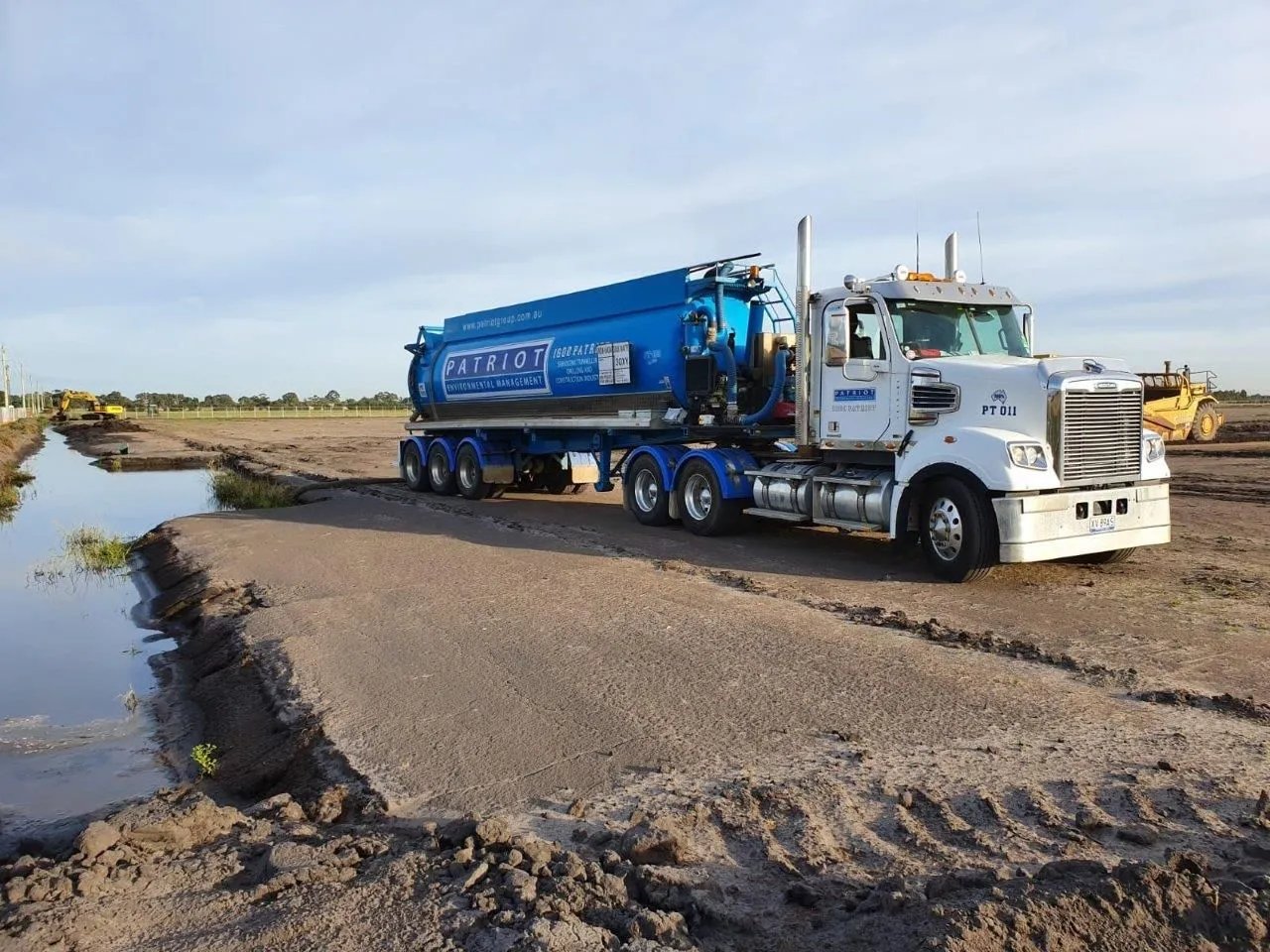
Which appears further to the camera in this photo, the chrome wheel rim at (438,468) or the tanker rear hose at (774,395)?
the chrome wheel rim at (438,468)

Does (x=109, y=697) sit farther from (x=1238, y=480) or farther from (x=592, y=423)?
(x=1238, y=480)

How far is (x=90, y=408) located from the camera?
8238 centimetres

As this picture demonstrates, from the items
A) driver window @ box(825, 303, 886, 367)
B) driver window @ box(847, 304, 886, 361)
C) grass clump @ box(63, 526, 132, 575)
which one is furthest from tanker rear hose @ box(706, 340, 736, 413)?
grass clump @ box(63, 526, 132, 575)

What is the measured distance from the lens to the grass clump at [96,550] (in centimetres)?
1367

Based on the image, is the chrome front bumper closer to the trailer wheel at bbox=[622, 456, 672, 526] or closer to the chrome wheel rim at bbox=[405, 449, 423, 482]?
the trailer wheel at bbox=[622, 456, 672, 526]

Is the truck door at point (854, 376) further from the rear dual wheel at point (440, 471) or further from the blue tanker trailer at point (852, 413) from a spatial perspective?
the rear dual wheel at point (440, 471)

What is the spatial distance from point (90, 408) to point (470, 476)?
76.1 meters

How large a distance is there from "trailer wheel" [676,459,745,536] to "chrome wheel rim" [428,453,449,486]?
770 centimetres

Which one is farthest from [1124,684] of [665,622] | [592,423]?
[592,423]

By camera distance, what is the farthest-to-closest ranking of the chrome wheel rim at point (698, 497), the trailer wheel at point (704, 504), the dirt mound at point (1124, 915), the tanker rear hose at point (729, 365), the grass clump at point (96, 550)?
the grass clump at point (96, 550) < the tanker rear hose at point (729, 365) < the chrome wheel rim at point (698, 497) < the trailer wheel at point (704, 504) < the dirt mound at point (1124, 915)

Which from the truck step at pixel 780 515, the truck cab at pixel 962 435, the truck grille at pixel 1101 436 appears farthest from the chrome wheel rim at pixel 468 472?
the truck grille at pixel 1101 436

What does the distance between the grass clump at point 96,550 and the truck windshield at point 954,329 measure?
10769 mm

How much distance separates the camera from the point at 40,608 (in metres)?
11.3

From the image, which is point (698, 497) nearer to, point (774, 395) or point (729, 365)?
point (774, 395)
